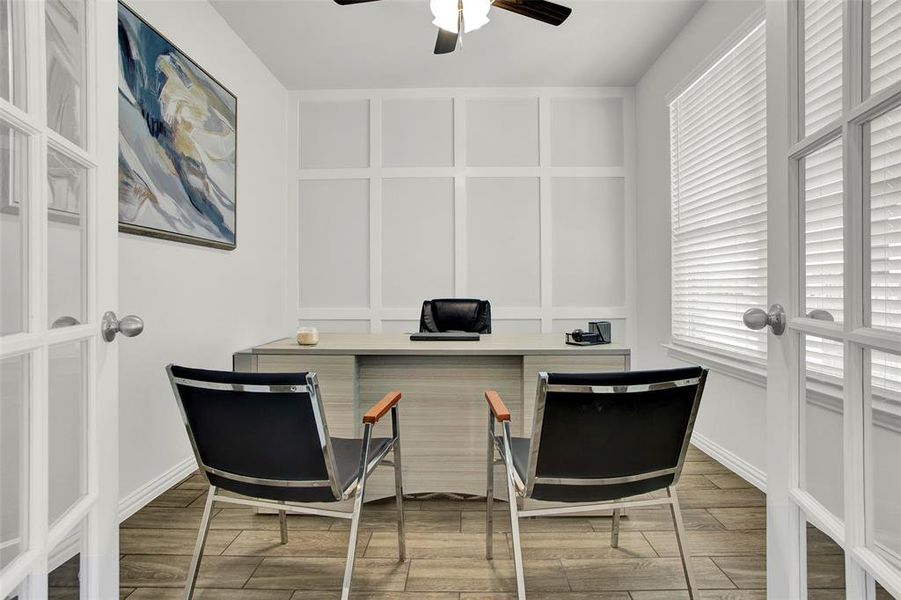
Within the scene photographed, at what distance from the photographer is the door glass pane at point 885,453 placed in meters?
0.68

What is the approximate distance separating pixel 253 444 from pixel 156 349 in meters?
1.49

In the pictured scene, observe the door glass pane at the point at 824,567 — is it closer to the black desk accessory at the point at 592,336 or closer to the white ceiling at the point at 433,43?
the black desk accessory at the point at 592,336

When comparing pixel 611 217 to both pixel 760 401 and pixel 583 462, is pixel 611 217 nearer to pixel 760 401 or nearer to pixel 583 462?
pixel 760 401

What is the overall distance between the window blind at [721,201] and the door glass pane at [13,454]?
2917mm

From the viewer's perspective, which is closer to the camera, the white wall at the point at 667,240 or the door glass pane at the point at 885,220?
Answer: the door glass pane at the point at 885,220

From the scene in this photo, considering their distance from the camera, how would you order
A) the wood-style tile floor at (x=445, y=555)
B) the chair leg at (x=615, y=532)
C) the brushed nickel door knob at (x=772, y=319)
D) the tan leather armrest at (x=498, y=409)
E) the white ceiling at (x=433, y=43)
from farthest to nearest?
the white ceiling at (x=433, y=43) → the chair leg at (x=615, y=532) → the wood-style tile floor at (x=445, y=555) → the tan leather armrest at (x=498, y=409) → the brushed nickel door knob at (x=772, y=319)

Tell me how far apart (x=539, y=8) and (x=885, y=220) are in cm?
231

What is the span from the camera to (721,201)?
2.99 m

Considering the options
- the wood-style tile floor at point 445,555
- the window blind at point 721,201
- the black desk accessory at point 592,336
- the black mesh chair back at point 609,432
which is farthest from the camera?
the window blind at point 721,201

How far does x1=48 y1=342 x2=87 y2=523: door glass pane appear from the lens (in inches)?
32.8

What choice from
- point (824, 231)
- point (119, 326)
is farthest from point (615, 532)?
point (119, 326)

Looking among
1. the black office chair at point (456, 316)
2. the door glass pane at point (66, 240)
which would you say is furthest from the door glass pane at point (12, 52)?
the black office chair at point (456, 316)

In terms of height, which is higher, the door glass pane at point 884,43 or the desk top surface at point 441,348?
the door glass pane at point 884,43

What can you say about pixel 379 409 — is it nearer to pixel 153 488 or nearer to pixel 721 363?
pixel 153 488
